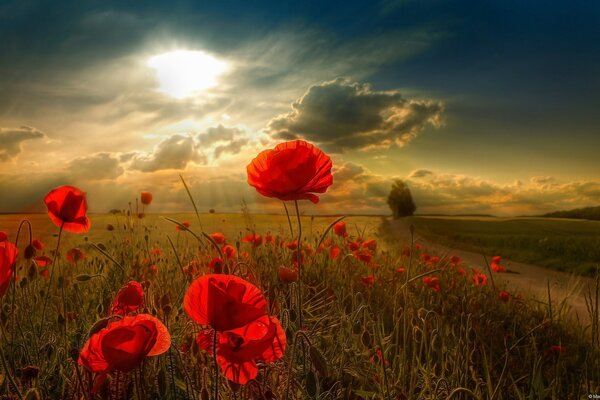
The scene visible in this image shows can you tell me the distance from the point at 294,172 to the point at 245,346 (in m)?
0.69

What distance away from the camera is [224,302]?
4.03 ft

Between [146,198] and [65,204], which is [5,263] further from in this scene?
[146,198]

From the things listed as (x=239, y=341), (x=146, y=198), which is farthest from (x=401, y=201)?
(x=239, y=341)

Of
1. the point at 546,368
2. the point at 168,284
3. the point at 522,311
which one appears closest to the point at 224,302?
the point at 168,284

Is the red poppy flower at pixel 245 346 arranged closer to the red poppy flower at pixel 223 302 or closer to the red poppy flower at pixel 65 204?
the red poppy flower at pixel 223 302

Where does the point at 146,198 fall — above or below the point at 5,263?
above

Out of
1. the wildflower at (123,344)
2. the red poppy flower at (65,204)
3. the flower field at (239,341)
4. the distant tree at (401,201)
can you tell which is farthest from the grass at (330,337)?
the distant tree at (401,201)

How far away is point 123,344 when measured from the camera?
1247 millimetres

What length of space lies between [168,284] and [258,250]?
6.41 feet

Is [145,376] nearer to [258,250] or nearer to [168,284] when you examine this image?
[168,284]

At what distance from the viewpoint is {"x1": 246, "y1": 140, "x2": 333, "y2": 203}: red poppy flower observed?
183 centimetres

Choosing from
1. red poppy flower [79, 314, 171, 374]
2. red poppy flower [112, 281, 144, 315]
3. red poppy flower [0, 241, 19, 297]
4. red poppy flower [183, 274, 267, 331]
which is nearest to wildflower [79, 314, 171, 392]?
red poppy flower [79, 314, 171, 374]

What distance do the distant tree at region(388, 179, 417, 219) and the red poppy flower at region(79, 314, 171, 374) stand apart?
50901 mm

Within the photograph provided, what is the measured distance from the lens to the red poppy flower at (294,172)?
1.83m
